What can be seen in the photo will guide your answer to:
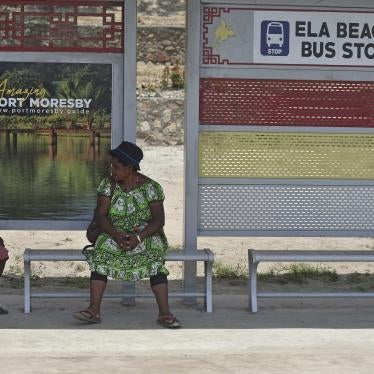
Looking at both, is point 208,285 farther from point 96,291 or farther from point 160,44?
point 160,44

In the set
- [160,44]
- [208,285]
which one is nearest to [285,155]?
[208,285]

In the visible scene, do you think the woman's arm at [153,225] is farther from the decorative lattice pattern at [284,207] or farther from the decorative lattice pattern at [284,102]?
the decorative lattice pattern at [284,102]

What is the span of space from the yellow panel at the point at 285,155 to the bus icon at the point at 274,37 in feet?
2.12

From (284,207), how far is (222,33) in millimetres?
1425

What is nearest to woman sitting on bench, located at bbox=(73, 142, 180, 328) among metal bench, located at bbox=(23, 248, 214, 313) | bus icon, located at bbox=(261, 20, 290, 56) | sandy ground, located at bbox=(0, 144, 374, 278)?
metal bench, located at bbox=(23, 248, 214, 313)

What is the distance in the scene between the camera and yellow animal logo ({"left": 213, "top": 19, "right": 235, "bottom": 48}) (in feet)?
23.6

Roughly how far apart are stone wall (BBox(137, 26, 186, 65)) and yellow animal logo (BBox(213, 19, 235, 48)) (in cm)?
1883

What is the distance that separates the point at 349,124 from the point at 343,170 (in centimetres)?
36

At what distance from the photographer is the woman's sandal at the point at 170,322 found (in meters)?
6.51

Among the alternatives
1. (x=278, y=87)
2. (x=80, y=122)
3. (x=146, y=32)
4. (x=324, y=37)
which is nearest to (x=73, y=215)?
(x=80, y=122)

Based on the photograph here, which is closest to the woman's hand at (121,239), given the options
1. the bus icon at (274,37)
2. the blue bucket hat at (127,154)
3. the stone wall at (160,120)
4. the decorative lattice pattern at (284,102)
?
the blue bucket hat at (127,154)

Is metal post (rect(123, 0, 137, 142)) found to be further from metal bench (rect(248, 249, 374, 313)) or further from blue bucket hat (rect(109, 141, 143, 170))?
metal bench (rect(248, 249, 374, 313))

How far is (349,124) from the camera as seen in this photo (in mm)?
7375

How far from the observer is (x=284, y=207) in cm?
736
